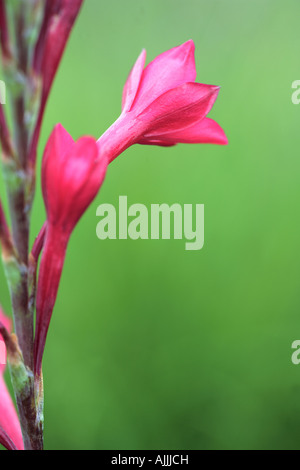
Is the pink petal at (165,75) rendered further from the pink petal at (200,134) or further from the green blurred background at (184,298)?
the green blurred background at (184,298)

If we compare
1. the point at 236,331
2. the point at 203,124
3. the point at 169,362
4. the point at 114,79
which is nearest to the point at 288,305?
the point at 236,331

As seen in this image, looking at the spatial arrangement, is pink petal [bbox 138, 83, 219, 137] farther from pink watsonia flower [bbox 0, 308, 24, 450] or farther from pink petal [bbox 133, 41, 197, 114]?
pink watsonia flower [bbox 0, 308, 24, 450]

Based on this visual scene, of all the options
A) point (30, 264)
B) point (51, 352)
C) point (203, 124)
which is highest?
point (203, 124)

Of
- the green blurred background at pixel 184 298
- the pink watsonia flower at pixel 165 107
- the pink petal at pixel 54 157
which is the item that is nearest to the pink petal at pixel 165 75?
the pink watsonia flower at pixel 165 107

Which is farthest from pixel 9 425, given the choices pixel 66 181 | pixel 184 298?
pixel 184 298

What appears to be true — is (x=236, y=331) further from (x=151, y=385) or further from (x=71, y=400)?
(x=71, y=400)
